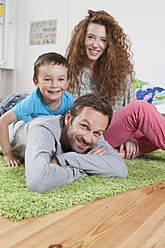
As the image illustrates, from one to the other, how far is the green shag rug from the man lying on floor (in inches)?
1.9

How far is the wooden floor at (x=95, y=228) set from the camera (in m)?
0.70

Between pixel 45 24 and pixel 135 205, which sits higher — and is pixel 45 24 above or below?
above

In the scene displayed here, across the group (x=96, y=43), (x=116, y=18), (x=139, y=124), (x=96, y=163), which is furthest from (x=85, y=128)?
(x=116, y=18)

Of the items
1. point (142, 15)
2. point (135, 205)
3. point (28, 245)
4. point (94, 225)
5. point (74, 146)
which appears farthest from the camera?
point (142, 15)

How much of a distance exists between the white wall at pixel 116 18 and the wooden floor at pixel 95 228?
3143 mm

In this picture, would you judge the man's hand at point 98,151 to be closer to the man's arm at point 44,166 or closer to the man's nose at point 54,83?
the man's arm at point 44,166

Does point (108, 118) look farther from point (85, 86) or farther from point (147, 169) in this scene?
point (85, 86)

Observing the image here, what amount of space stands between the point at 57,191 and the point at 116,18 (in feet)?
12.0

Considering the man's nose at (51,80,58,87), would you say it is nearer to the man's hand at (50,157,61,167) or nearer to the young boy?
the young boy

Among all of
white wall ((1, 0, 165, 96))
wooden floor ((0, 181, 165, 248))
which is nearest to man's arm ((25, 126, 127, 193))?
wooden floor ((0, 181, 165, 248))

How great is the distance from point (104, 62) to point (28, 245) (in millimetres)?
1328

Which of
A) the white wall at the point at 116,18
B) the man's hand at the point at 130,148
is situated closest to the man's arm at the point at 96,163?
the man's hand at the point at 130,148

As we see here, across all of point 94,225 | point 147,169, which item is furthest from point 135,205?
point 147,169

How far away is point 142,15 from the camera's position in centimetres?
391
